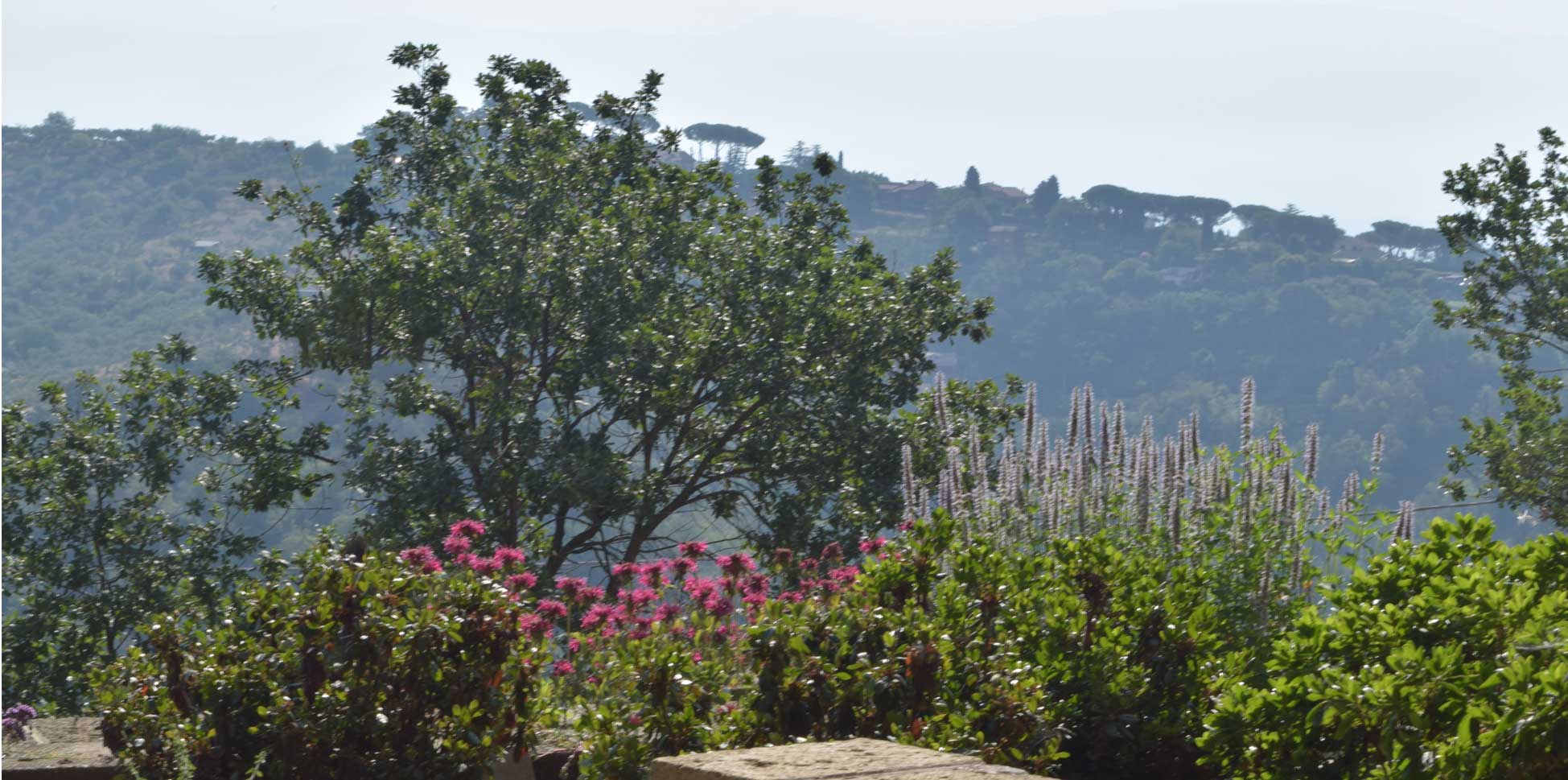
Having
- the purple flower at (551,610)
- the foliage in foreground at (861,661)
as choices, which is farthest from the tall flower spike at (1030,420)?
the purple flower at (551,610)

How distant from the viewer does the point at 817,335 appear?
975 cm

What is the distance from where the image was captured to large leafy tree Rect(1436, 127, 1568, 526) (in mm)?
12227

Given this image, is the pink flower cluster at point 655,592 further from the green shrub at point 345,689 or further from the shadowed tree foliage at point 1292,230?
the shadowed tree foliage at point 1292,230

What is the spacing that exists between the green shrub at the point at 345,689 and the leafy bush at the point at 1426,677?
1.72m

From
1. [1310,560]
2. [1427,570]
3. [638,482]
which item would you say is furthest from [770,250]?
[1427,570]

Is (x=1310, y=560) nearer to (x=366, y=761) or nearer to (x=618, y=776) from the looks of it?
(x=618, y=776)

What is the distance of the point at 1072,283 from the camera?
100188mm

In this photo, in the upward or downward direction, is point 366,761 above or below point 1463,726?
below

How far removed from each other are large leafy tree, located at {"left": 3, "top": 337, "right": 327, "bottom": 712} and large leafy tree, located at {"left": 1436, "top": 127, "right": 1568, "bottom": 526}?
9.40 metres

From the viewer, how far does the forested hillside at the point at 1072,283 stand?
83.1 meters

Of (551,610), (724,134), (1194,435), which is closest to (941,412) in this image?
(1194,435)

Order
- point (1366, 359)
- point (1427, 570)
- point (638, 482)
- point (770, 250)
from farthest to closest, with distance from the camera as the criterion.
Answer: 1. point (1366, 359)
2. point (770, 250)
3. point (638, 482)
4. point (1427, 570)

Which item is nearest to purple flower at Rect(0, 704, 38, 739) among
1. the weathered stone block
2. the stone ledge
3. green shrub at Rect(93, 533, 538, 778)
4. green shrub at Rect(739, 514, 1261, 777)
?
the weathered stone block

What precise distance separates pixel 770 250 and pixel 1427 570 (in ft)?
25.3
